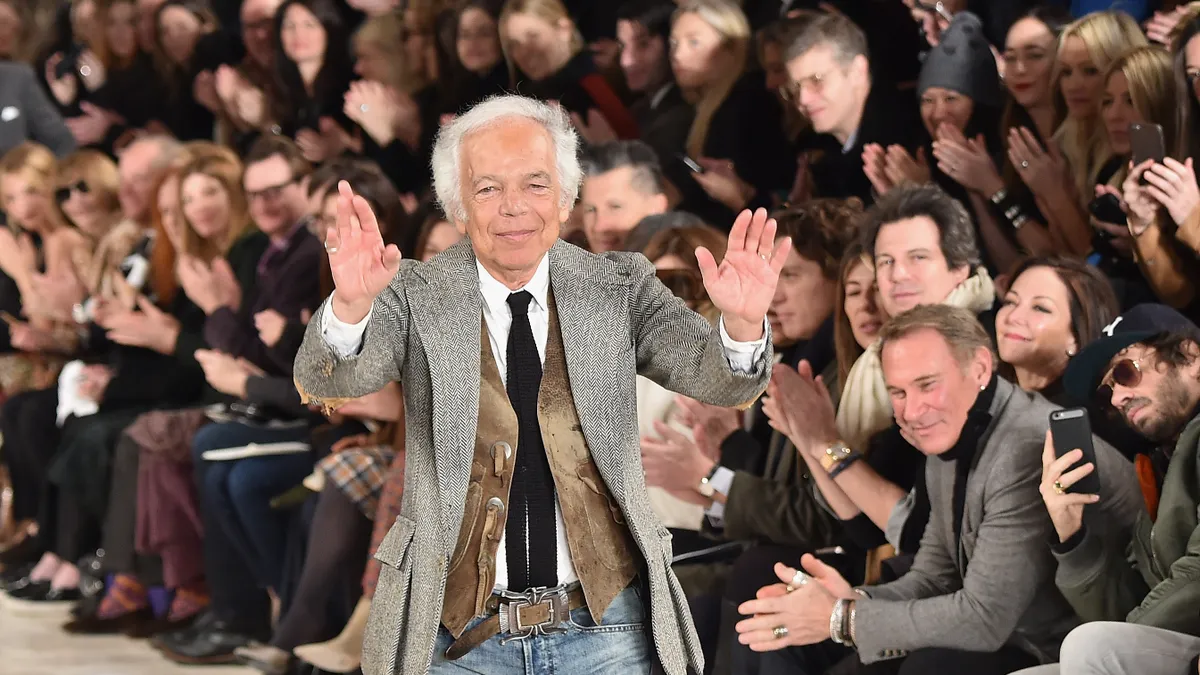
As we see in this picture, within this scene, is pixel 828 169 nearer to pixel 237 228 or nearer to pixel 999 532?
pixel 999 532

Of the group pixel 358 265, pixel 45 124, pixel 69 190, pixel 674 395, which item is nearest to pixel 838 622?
pixel 674 395

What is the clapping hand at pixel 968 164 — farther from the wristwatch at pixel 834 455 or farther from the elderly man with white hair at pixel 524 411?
the elderly man with white hair at pixel 524 411

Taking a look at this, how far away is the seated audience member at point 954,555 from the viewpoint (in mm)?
3074

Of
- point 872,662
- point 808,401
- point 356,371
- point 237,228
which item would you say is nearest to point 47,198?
point 237,228

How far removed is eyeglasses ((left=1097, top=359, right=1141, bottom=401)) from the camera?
3.07 meters

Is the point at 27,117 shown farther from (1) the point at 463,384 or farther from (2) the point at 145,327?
(1) the point at 463,384

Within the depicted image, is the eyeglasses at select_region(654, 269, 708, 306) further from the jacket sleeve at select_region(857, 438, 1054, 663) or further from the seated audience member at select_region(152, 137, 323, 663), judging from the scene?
the seated audience member at select_region(152, 137, 323, 663)

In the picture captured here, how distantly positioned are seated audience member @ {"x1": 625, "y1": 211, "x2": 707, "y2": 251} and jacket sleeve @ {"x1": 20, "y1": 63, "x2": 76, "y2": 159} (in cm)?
397

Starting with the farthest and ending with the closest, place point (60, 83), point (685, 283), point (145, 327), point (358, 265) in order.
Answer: point (60, 83) → point (145, 327) → point (685, 283) → point (358, 265)

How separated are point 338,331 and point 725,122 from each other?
2.99m

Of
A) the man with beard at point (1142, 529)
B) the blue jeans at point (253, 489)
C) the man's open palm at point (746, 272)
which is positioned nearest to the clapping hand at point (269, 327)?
the blue jeans at point (253, 489)

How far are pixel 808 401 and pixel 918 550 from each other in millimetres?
445

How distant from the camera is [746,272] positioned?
6.68 feet

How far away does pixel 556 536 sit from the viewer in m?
2.07
